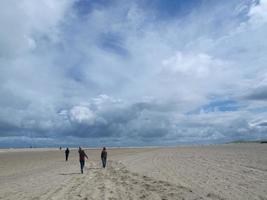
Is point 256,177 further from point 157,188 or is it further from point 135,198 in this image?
point 135,198

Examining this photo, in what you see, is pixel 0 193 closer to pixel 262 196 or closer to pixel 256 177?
pixel 262 196

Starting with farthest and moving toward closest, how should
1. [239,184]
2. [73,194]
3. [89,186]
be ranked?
[89,186]
[239,184]
[73,194]

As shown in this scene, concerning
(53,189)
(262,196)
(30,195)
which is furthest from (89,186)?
(262,196)

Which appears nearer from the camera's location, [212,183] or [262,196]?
[262,196]

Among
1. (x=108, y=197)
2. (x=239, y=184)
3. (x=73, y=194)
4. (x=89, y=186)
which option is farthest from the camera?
(x=89, y=186)

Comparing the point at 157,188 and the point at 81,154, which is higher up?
the point at 81,154

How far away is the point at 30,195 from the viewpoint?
1555 cm

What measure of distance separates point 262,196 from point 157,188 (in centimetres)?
467

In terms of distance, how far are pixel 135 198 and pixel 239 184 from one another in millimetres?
5704

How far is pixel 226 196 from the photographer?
13.6 m

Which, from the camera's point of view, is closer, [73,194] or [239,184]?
[73,194]

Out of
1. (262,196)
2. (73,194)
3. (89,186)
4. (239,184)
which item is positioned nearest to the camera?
(262,196)

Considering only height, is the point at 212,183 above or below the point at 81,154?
below

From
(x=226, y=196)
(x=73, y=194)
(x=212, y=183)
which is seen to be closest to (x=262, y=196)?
(x=226, y=196)
